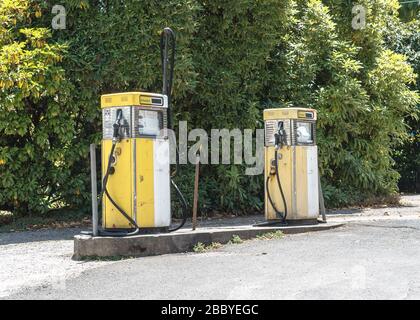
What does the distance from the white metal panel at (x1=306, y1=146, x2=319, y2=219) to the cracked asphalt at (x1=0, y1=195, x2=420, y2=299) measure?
2.02 feet

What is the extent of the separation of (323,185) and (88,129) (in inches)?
212

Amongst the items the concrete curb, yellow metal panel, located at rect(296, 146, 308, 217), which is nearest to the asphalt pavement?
the concrete curb

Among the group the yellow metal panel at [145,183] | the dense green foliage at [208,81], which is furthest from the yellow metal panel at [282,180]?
the dense green foliage at [208,81]

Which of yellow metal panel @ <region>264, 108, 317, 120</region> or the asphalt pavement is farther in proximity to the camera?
yellow metal panel @ <region>264, 108, 317, 120</region>

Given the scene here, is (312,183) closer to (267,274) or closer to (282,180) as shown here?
(282,180)

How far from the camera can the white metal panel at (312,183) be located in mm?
10758

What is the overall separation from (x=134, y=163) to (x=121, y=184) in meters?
0.33

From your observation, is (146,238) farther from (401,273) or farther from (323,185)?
(323,185)

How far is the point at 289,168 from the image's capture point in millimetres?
10625

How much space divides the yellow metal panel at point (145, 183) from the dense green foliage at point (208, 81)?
3.68m

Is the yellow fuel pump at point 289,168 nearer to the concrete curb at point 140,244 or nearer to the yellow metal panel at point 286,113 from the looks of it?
the yellow metal panel at point 286,113

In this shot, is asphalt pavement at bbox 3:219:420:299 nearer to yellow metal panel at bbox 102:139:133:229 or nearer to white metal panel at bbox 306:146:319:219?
yellow metal panel at bbox 102:139:133:229

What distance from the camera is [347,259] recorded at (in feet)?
25.9

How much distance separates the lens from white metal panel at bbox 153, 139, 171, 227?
9.06 m
